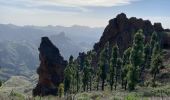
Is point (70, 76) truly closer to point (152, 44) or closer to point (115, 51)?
point (115, 51)

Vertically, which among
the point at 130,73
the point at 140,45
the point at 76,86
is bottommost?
the point at 76,86

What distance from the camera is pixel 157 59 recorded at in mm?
118062

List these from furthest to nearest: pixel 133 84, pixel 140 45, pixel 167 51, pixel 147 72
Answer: pixel 167 51, pixel 147 72, pixel 140 45, pixel 133 84

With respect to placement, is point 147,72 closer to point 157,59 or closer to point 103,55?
point 103,55

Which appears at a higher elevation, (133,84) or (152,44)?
(152,44)

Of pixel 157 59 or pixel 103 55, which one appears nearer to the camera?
pixel 157 59

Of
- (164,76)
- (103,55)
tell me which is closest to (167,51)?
(164,76)

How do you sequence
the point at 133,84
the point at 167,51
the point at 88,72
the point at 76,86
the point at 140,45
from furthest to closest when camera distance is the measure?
the point at 167,51
the point at 76,86
the point at 88,72
the point at 140,45
the point at 133,84

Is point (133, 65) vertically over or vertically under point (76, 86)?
over

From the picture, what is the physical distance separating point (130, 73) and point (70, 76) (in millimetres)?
45109

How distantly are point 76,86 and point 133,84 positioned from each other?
65.1m

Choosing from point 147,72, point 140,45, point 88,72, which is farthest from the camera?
point 147,72

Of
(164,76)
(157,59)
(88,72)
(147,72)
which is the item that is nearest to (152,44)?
(147,72)

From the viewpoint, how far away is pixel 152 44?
554ft
